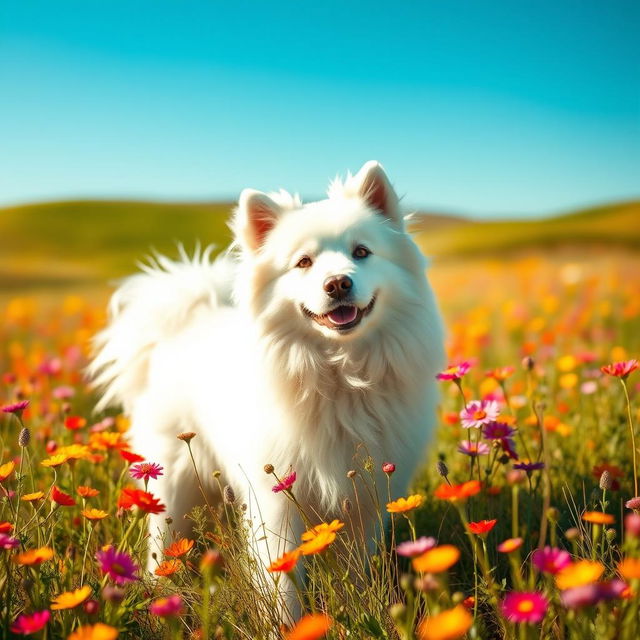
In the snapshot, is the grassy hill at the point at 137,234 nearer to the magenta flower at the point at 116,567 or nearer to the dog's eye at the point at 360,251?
the dog's eye at the point at 360,251

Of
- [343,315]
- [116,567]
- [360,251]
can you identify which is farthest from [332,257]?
[116,567]

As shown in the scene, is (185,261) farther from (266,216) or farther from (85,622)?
(85,622)

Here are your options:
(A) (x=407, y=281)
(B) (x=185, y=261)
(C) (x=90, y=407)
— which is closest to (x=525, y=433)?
(A) (x=407, y=281)

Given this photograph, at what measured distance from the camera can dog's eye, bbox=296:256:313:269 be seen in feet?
9.73

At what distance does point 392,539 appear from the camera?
2.14 metres

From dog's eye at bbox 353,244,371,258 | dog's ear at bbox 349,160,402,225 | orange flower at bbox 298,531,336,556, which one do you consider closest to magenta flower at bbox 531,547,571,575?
orange flower at bbox 298,531,336,556

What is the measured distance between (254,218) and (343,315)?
78 cm

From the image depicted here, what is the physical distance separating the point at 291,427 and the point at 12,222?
5483 cm

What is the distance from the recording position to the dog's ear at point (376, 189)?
10.2 feet

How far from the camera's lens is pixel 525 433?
3.89 m

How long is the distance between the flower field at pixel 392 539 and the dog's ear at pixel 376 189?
3.25ft

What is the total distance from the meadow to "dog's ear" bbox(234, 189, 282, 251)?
3.61 ft

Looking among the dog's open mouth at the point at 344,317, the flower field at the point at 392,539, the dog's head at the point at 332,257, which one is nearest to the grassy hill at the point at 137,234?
the flower field at the point at 392,539

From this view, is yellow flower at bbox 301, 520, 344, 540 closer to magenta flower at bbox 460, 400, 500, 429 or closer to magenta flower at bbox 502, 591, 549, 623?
magenta flower at bbox 502, 591, 549, 623
